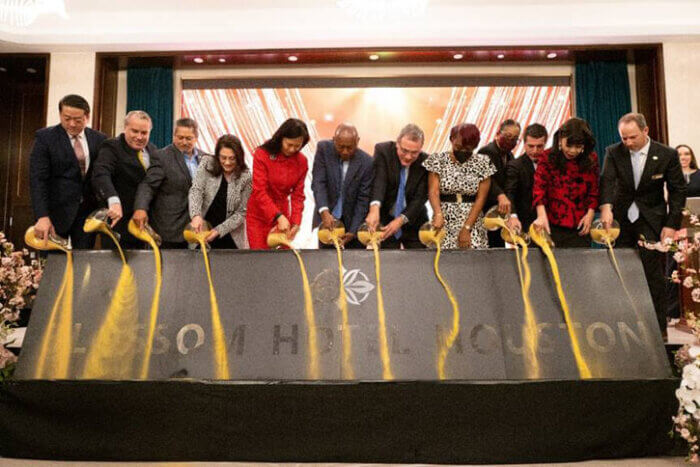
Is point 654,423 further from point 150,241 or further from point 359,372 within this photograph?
point 150,241

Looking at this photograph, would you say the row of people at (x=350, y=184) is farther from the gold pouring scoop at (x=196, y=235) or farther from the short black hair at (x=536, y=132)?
the gold pouring scoop at (x=196, y=235)

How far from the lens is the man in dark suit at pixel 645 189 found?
2441 millimetres

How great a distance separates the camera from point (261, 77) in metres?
5.70

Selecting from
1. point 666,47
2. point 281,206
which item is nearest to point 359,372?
point 281,206

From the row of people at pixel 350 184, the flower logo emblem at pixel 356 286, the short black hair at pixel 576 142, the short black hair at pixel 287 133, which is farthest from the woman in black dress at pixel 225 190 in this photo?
the short black hair at pixel 576 142

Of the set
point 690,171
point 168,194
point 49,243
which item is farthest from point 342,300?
point 690,171

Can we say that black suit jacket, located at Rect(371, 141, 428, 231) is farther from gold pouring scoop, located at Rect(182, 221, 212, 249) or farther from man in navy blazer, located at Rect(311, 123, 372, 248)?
gold pouring scoop, located at Rect(182, 221, 212, 249)

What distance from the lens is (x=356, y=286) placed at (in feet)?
5.49

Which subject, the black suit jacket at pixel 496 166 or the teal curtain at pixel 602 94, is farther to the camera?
the teal curtain at pixel 602 94

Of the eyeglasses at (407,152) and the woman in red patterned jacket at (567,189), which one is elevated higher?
the eyeglasses at (407,152)

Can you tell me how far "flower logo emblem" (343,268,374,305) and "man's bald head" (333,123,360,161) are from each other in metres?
1.01

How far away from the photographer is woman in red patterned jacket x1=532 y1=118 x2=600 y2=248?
2.39 m

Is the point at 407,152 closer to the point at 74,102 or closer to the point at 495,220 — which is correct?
the point at 495,220

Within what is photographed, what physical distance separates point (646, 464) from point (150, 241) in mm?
1645
